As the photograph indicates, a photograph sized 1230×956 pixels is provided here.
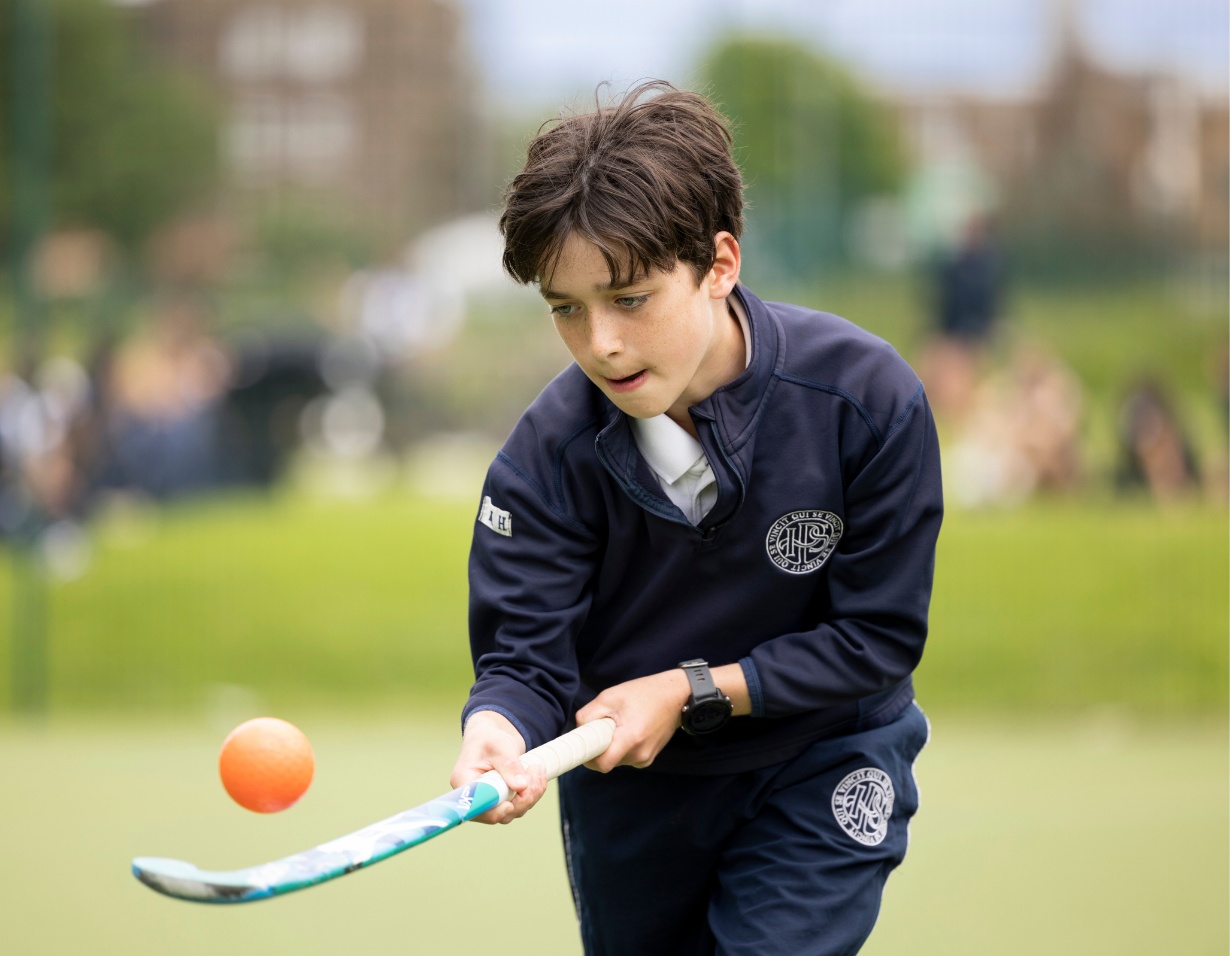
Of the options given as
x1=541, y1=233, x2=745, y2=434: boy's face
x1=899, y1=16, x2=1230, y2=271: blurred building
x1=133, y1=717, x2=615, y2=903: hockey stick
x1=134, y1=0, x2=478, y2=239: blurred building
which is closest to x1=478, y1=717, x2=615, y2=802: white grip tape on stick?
x1=133, y1=717, x2=615, y2=903: hockey stick

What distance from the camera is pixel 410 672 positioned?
727 cm

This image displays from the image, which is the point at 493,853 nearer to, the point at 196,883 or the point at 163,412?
the point at 196,883

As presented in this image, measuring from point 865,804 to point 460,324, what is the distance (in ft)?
17.9

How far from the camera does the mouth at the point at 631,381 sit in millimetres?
2396

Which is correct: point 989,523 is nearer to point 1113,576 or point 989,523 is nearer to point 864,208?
point 1113,576

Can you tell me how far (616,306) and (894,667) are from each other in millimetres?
767

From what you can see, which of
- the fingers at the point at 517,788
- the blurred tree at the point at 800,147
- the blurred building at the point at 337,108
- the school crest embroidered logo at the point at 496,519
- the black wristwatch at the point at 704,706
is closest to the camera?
the fingers at the point at 517,788

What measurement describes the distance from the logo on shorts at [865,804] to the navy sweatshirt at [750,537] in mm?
116

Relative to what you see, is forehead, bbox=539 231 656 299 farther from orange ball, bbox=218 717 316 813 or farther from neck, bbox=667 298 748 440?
orange ball, bbox=218 717 316 813

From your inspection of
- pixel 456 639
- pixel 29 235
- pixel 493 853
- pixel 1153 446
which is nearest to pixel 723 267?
pixel 493 853

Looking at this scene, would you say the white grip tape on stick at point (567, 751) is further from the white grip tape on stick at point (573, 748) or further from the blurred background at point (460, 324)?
the blurred background at point (460, 324)

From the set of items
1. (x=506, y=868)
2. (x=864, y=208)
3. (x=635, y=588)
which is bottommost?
(x=506, y=868)

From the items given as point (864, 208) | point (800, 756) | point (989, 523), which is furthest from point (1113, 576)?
point (800, 756)

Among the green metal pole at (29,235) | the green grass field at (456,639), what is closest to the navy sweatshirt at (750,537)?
the green grass field at (456,639)
